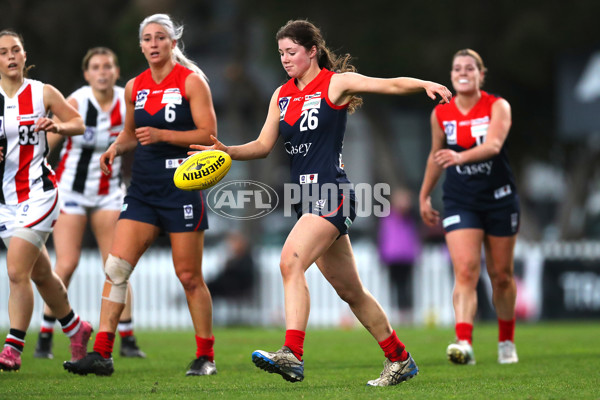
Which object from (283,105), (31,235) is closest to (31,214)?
→ (31,235)

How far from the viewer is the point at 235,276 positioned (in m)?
15.3

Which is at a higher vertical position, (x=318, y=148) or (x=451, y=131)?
(x=451, y=131)

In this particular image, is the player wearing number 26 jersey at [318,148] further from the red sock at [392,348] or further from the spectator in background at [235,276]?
the spectator in background at [235,276]

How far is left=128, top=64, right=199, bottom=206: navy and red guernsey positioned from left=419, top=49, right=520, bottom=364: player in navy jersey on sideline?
7.06 feet

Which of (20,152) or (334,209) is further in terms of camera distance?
(20,152)

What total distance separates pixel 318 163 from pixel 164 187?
4.72ft

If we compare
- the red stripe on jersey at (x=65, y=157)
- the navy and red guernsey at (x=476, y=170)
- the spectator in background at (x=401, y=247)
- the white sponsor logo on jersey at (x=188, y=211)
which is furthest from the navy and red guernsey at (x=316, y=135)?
the spectator in background at (x=401, y=247)

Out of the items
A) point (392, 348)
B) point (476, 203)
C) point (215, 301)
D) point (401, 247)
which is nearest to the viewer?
point (392, 348)

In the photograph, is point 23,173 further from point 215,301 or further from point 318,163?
point 215,301

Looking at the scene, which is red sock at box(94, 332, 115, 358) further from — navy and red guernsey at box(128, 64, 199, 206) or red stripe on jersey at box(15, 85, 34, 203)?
red stripe on jersey at box(15, 85, 34, 203)

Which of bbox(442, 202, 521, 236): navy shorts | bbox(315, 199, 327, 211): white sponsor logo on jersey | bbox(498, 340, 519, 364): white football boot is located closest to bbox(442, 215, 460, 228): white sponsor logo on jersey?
bbox(442, 202, 521, 236): navy shorts

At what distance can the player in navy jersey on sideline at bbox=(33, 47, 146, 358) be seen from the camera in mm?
8461

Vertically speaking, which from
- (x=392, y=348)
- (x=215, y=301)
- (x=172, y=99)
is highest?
(x=172, y=99)

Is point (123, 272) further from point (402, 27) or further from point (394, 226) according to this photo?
point (402, 27)
